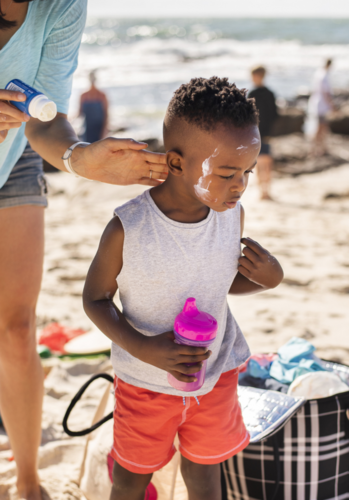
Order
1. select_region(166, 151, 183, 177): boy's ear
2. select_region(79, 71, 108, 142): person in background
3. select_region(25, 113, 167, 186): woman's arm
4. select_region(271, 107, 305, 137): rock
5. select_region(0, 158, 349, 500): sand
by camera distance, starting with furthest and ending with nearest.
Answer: select_region(271, 107, 305, 137): rock → select_region(79, 71, 108, 142): person in background → select_region(0, 158, 349, 500): sand → select_region(25, 113, 167, 186): woman's arm → select_region(166, 151, 183, 177): boy's ear

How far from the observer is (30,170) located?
73.0 inches

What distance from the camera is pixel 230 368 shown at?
162cm

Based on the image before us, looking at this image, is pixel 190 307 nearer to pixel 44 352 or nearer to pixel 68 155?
pixel 68 155

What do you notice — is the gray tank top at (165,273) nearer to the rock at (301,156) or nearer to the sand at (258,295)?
the sand at (258,295)

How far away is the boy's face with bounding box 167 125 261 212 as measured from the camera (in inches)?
53.8

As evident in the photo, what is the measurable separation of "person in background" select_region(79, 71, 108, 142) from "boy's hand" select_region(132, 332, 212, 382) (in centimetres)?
842

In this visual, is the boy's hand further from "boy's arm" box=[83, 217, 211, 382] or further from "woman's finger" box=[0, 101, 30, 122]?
"woman's finger" box=[0, 101, 30, 122]

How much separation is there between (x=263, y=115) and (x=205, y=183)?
19.0ft

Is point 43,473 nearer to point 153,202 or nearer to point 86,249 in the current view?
point 153,202

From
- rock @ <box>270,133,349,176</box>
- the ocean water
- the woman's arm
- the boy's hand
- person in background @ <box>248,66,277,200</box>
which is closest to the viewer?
the boy's hand

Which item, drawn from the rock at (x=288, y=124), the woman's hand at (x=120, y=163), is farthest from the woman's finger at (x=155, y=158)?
the rock at (x=288, y=124)

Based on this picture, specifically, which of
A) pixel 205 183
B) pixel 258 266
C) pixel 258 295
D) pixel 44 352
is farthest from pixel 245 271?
pixel 258 295

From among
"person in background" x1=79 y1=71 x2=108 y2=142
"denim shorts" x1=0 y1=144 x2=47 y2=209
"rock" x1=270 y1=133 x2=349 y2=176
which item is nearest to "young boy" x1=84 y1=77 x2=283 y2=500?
"denim shorts" x1=0 y1=144 x2=47 y2=209

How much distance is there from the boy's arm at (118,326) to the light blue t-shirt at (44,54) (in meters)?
0.59
